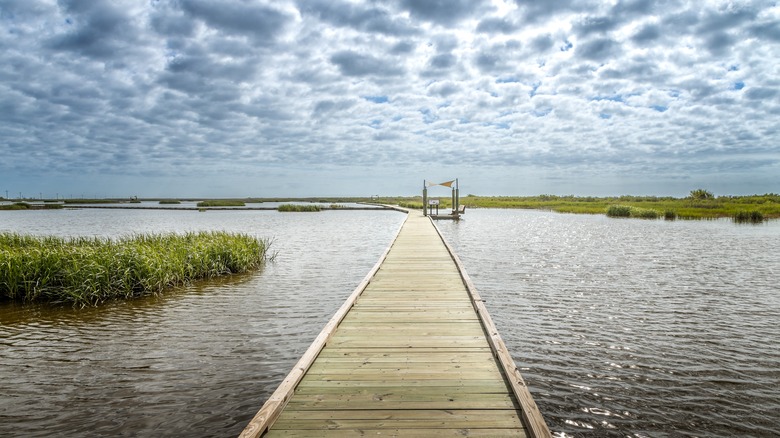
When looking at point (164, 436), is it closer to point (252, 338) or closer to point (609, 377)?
point (252, 338)

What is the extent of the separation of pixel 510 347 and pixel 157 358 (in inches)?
229

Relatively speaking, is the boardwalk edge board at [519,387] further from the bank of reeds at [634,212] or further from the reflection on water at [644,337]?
the bank of reeds at [634,212]

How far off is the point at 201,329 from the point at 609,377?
7.30 m

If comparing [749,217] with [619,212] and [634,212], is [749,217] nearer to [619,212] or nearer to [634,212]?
[634,212]

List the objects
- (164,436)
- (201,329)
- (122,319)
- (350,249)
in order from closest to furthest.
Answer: (164,436)
(201,329)
(122,319)
(350,249)

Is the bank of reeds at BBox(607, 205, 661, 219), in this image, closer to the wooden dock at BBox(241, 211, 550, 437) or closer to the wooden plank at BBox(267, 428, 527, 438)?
the wooden dock at BBox(241, 211, 550, 437)

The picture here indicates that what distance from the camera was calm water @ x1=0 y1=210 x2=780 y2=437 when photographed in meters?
5.35

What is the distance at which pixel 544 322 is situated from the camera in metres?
9.01

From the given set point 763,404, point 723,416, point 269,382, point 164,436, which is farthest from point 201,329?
point 763,404

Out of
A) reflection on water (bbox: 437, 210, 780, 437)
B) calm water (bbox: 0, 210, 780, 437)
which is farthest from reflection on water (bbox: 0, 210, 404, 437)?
reflection on water (bbox: 437, 210, 780, 437)

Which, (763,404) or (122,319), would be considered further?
(122,319)

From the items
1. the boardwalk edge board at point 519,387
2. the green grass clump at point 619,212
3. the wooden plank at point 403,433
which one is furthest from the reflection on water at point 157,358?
the green grass clump at point 619,212

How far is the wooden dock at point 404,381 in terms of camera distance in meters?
3.90

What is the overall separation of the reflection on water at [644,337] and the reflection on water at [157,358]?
399 centimetres
